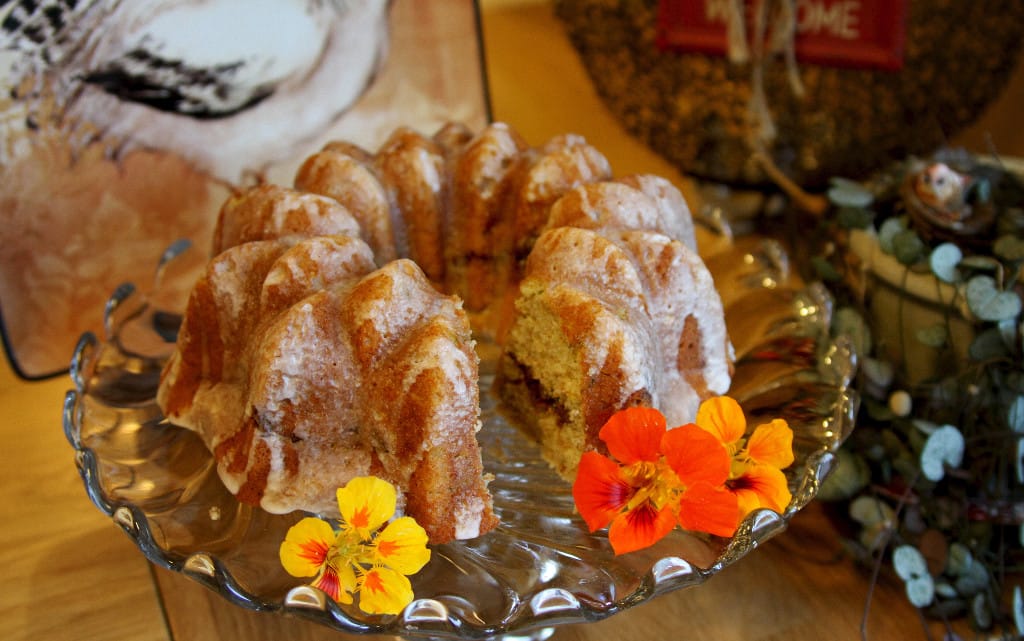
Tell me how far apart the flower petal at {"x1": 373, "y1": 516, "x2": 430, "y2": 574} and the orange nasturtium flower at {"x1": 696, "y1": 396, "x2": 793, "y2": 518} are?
9.8 inches

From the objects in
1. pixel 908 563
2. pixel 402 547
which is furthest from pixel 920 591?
pixel 402 547

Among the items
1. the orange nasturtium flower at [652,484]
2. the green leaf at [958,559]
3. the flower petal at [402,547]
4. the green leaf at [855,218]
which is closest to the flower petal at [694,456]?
the orange nasturtium flower at [652,484]

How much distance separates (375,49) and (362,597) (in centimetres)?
87

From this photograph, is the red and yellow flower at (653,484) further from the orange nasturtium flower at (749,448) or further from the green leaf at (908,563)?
the green leaf at (908,563)

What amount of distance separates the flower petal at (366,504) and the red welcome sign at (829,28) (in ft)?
2.82

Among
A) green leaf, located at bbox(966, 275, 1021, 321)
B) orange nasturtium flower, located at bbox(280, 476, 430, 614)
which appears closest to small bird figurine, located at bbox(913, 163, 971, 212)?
green leaf, located at bbox(966, 275, 1021, 321)

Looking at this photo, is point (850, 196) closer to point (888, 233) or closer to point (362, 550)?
point (888, 233)

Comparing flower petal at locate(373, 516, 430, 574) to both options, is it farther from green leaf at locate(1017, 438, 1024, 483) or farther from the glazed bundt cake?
green leaf at locate(1017, 438, 1024, 483)

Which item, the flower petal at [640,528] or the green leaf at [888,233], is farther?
the green leaf at [888,233]

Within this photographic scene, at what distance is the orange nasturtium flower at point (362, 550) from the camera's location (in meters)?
0.61

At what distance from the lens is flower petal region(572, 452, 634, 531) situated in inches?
25.8

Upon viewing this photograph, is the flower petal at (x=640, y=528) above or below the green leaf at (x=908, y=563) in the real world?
above

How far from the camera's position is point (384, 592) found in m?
0.61

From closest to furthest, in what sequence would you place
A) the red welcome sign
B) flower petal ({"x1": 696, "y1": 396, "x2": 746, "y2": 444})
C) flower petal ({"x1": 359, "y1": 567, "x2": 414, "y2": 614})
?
flower petal ({"x1": 359, "y1": 567, "x2": 414, "y2": 614})
flower petal ({"x1": 696, "y1": 396, "x2": 746, "y2": 444})
the red welcome sign
